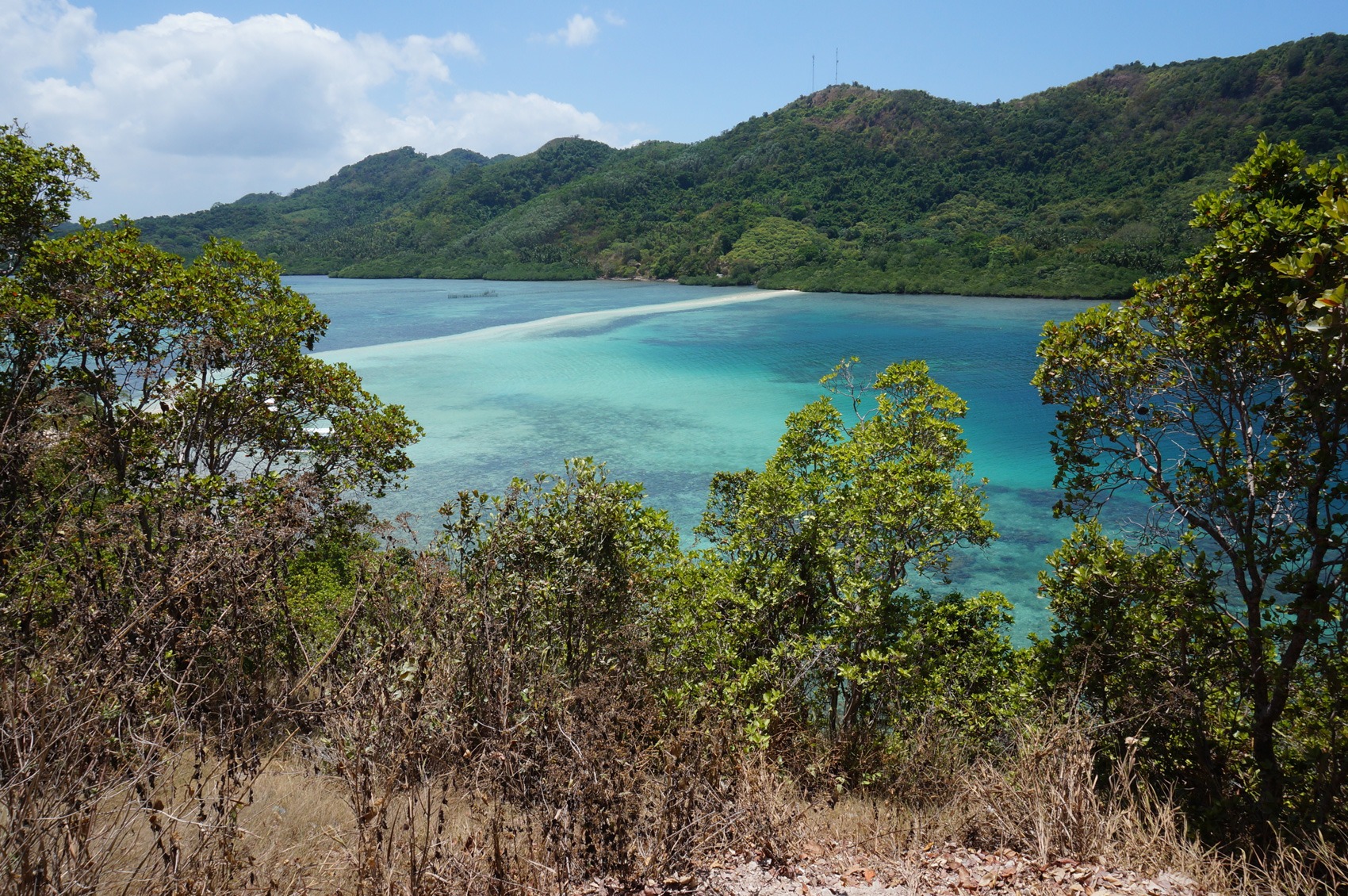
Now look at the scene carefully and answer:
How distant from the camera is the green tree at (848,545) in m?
7.11

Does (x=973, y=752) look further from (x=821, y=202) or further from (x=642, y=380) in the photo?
(x=821, y=202)

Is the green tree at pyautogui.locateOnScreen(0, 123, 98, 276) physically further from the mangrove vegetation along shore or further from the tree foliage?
the tree foliage

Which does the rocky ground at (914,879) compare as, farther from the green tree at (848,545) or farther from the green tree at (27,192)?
the green tree at (27,192)

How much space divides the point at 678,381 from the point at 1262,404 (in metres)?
29.2

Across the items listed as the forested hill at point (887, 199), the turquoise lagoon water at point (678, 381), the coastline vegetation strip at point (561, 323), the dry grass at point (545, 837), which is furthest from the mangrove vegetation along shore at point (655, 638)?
the forested hill at point (887, 199)

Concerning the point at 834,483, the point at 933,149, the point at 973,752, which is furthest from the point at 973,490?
the point at 933,149

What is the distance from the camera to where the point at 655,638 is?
6.96 m

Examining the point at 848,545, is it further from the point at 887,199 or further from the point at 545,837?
the point at 887,199

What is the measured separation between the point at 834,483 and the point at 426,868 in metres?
6.24

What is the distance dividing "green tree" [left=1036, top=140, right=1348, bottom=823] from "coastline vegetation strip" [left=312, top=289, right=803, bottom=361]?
119 ft

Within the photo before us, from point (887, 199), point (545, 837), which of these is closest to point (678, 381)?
point (545, 837)

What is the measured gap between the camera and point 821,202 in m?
96.6

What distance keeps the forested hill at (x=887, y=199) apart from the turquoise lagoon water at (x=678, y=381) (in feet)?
38.8

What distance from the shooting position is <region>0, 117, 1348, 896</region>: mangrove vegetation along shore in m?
3.35
